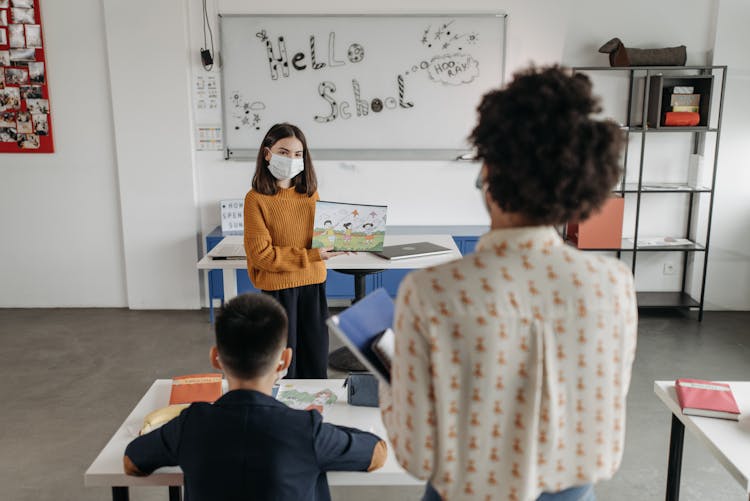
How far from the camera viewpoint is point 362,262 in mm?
3434

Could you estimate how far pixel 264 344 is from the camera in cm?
152

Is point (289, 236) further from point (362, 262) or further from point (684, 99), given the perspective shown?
point (684, 99)

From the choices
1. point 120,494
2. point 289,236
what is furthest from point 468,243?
point 120,494

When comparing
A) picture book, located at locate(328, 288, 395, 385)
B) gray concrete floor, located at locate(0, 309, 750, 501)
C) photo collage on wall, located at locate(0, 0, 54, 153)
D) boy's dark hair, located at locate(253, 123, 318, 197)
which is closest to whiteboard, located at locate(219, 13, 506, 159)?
photo collage on wall, located at locate(0, 0, 54, 153)

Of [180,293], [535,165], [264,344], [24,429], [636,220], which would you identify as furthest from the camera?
[180,293]

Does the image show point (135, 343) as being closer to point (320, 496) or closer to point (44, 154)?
point (44, 154)

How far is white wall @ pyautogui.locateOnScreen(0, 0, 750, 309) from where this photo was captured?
472 cm

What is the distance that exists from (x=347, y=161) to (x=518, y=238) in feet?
13.1

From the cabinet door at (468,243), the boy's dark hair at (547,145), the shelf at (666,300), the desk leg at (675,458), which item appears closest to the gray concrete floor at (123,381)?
the shelf at (666,300)

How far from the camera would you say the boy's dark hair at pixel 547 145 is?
1028 millimetres

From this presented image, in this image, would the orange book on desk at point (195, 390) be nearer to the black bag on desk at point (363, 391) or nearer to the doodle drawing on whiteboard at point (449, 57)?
the black bag on desk at point (363, 391)

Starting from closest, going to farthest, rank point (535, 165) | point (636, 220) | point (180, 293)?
point (535, 165) < point (636, 220) < point (180, 293)

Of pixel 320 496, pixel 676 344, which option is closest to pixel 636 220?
pixel 676 344

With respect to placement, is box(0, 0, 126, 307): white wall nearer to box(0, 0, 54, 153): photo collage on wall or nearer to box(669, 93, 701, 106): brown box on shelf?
box(0, 0, 54, 153): photo collage on wall
